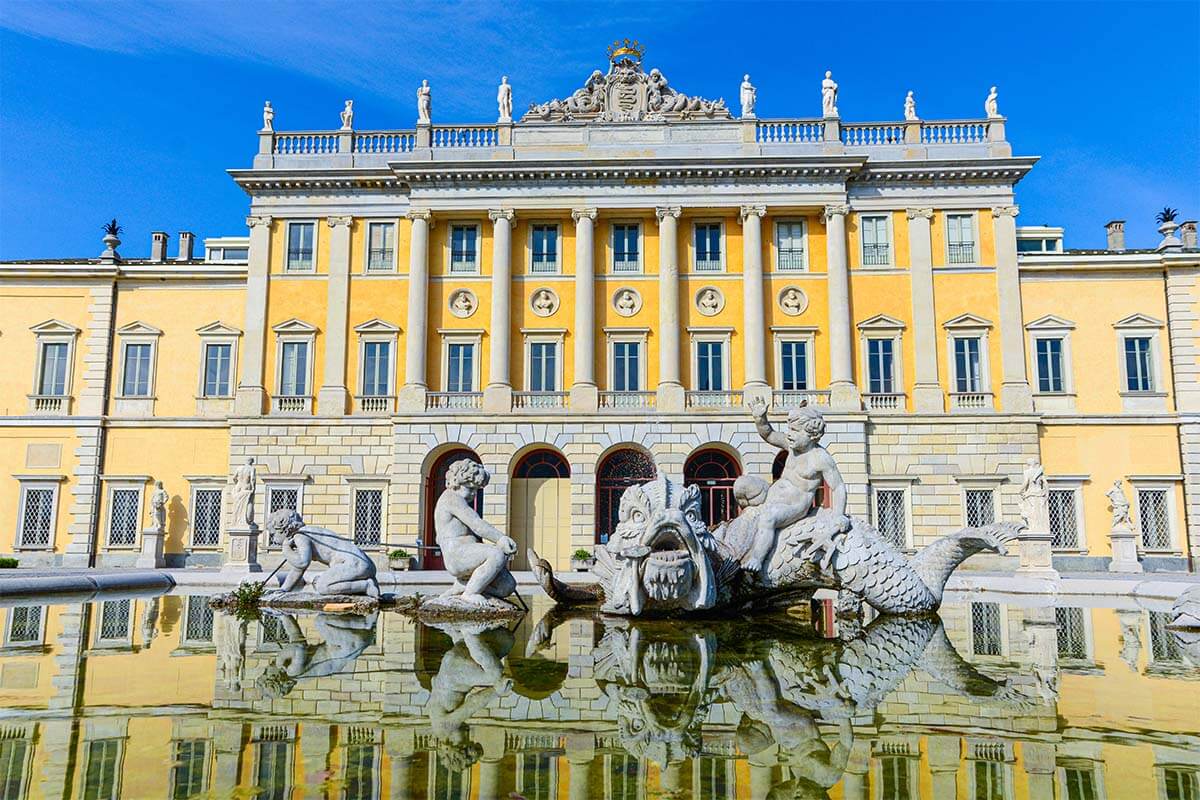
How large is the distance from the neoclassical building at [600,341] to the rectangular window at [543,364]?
0.41ft

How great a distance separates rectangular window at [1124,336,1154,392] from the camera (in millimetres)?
32688

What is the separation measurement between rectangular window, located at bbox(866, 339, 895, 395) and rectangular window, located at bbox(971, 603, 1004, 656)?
2091cm

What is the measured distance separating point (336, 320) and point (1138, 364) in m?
32.7

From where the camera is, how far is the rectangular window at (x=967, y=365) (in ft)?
107

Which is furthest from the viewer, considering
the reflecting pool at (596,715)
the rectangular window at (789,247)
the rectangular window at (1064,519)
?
the rectangular window at (789,247)

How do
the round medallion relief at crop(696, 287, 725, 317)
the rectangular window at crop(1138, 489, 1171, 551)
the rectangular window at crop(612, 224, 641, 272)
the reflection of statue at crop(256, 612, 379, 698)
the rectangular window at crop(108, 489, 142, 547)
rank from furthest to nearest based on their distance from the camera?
the rectangular window at crop(612, 224, 641, 272) < the round medallion relief at crop(696, 287, 725, 317) < the rectangular window at crop(108, 489, 142, 547) < the rectangular window at crop(1138, 489, 1171, 551) < the reflection of statue at crop(256, 612, 379, 698)

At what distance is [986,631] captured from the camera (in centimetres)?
917

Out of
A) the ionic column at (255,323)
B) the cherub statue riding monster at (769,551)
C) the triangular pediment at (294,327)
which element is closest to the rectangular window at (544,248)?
the triangular pediment at (294,327)

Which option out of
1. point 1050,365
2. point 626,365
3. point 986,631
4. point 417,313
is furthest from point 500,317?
point 986,631

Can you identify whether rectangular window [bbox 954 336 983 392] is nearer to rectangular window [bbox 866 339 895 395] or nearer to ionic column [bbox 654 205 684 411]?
rectangular window [bbox 866 339 895 395]

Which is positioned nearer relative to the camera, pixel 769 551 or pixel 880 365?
pixel 769 551

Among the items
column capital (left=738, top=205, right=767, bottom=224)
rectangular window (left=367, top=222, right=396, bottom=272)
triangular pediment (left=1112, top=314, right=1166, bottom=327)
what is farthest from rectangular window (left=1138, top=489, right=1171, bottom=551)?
rectangular window (left=367, top=222, right=396, bottom=272)

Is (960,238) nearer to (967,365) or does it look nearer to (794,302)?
(967,365)

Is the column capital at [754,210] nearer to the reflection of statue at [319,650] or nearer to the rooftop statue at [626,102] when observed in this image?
the rooftop statue at [626,102]
